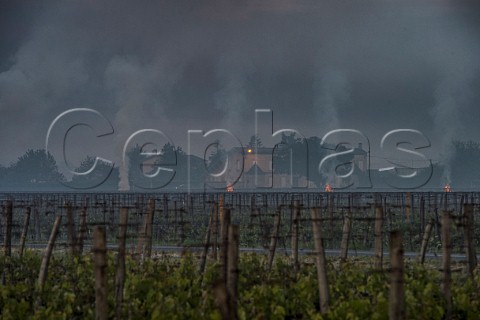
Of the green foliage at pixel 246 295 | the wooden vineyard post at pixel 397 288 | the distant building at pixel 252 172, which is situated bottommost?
the green foliage at pixel 246 295

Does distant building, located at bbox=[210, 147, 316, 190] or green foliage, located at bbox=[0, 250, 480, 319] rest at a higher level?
distant building, located at bbox=[210, 147, 316, 190]

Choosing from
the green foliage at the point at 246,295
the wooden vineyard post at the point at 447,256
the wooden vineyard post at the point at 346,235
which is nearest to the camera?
the green foliage at the point at 246,295

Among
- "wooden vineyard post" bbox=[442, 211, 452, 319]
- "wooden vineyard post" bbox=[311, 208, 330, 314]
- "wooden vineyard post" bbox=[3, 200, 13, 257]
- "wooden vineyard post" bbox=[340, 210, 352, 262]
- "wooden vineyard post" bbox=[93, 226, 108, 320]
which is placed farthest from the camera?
"wooden vineyard post" bbox=[3, 200, 13, 257]

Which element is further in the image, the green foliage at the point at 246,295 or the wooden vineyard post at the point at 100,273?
the green foliage at the point at 246,295

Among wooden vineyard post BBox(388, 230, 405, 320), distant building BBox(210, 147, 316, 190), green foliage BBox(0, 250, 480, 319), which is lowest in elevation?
green foliage BBox(0, 250, 480, 319)

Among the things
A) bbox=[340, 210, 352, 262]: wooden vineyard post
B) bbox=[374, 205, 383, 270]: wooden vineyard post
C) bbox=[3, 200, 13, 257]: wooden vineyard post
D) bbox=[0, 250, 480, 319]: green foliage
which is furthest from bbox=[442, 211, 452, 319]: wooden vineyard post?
bbox=[3, 200, 13, 257]: wooden vineyard post

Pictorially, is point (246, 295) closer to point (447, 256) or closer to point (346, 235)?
point (447, 256)

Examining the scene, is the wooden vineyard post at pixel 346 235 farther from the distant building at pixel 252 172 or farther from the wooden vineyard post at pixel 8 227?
the distant building at pixel 252 172

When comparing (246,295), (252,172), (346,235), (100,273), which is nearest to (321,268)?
(246,295)

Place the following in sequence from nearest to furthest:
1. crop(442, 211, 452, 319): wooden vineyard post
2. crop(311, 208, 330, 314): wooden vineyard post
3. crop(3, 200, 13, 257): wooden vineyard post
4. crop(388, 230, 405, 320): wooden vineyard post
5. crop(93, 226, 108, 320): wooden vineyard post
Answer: crop(388, 230, 405, 320): wooden vineyard post → crop(93, 226, 108, 320): wooden vineyard post → crop(442, 211, 452, 319): wooden vineyard post → crop(311, 208, 330, 314): wooden vineyard post → crop(3, 200, 13, 257): wooden vineyard post

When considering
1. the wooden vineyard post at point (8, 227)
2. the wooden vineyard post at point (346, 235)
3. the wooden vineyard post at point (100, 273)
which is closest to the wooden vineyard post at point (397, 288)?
the wooden vineyard post at point (100, 273)

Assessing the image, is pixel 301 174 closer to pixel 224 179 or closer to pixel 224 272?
pixel 224 179

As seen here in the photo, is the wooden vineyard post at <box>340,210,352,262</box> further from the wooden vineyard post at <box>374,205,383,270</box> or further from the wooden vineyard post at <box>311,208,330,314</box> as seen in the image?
the wooden vineyard post at <box>311,208,330,314</box>

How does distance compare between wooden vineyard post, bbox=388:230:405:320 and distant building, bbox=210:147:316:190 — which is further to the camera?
distant building, bbox=210:147:316:190
